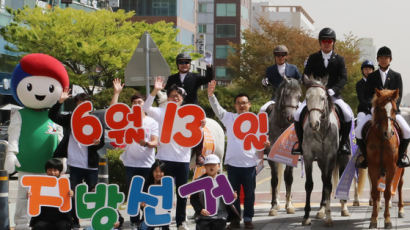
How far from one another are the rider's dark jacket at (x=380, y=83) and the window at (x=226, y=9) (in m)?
89.3

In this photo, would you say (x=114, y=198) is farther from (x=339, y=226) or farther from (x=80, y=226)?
(x=339, y=226)

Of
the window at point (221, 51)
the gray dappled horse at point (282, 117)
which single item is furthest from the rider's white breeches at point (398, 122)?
the window at point (221, 51)

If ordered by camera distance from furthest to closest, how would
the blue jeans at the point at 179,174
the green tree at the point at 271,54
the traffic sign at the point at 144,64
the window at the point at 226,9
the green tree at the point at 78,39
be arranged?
1. the window at the point at 226,9
2. the green tree at the point at 271,54
3. the green tree at the point at 78,39
4. the traffic sign at the point at 144,64
5. the blue jeans at the point at 179,174

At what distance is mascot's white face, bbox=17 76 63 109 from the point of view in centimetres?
977

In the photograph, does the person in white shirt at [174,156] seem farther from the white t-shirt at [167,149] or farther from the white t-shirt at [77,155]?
the white t-shirt at [77,155]

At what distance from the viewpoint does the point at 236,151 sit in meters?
10.4

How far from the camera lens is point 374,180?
1090 cm

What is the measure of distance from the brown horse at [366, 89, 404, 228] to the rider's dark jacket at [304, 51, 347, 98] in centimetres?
113

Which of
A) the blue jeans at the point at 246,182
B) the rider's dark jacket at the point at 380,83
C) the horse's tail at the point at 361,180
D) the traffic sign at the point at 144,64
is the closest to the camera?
the blue jeans at the point at 246,182

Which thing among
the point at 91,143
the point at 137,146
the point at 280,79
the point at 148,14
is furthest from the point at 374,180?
the point at 148,14

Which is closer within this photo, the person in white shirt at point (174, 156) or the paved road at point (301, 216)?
the person in white shirt at point (174, 156)

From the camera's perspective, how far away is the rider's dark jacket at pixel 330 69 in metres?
11.6

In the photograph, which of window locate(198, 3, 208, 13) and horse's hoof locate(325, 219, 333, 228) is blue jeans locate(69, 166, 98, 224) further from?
window locate(198, 3, 208, 13)

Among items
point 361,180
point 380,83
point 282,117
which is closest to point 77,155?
point 282,117
